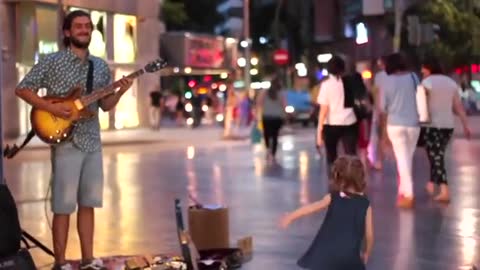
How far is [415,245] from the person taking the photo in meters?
10.1

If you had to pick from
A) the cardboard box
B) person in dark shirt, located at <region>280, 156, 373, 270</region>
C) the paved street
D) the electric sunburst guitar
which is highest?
the electric sunburst guitar

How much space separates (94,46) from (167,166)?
16.7 metres

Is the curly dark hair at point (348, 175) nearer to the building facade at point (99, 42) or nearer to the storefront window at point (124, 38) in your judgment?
the building facade at point (99, 42)

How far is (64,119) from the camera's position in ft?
26.5

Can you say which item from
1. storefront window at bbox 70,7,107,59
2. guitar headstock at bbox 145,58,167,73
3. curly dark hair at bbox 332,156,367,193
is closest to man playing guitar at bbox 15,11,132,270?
guitar headstock at bbox 145,58,167,73

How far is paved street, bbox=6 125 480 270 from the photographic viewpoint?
32.0ft

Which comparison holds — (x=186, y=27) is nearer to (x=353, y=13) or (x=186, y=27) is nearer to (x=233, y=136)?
(x=353, y=13)

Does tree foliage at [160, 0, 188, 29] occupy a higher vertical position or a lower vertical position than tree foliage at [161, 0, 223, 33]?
lower

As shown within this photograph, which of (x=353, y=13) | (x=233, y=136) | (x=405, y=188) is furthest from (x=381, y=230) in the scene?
(x=353, y=13)

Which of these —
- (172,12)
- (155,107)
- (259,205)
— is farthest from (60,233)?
(172,12)

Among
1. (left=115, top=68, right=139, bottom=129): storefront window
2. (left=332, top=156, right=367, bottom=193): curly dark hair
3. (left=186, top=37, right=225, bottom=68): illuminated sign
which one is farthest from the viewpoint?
(left=186, top=37, right=225, bottom=68): illuminated sign

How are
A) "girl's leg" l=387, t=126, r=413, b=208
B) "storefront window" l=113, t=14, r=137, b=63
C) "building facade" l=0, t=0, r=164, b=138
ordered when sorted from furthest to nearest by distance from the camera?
"storefront window" l=113, t=14, r=137, b=63 → "building facade" l=0, t=0, r=164, b=138 → "girl's leg" l=387, t=126, r=413, b=208

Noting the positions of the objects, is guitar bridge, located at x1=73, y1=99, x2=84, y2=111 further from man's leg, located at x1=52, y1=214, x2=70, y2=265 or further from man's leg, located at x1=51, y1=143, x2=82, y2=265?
man's leg, located at x1=52, y1=214, x2=70, y2=265

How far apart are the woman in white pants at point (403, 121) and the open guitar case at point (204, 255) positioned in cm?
434
